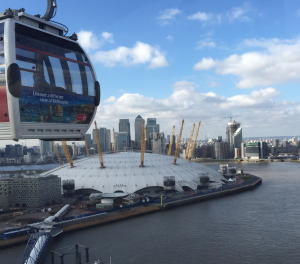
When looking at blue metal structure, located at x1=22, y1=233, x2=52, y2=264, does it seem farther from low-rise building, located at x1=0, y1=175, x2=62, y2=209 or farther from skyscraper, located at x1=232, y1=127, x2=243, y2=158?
skyscraper, located at x1=232, y1=127, x2=243, y2=158

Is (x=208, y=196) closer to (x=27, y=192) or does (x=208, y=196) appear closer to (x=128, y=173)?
(x=128, y=173)

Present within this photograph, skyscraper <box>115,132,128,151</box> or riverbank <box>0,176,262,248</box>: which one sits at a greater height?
skyscraper <box>115,132,128,151</box>

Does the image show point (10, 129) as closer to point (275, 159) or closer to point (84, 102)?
point (84, 102)

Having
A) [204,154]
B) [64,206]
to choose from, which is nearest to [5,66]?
[64,206]

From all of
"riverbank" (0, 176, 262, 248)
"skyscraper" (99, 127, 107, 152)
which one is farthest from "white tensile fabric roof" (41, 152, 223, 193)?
"skyscraper" (99, 127, 107, 152)

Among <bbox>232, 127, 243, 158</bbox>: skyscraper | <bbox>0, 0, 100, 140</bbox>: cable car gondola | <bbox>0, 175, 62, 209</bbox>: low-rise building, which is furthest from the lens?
<bbox>232, 127, 243, 158</bbox>: skyscraper

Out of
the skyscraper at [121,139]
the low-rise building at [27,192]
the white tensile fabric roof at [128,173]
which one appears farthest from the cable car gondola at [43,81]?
the skyscraper at [121,139]

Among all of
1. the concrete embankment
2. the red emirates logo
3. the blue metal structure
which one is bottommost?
the concrete embankment

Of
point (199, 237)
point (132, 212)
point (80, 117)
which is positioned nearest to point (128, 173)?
point (132, 212)
